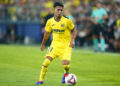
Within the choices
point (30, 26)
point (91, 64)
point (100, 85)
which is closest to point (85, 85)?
point (100, 85)

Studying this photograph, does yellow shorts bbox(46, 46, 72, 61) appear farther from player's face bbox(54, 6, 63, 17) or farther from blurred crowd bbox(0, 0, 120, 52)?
blurred crowd bbox(0, 0, 120, 52)

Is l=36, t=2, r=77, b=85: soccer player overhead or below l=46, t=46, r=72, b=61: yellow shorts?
overhead

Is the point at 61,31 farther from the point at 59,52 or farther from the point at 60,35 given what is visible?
the point at 59,52

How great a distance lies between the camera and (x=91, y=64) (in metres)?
15.7

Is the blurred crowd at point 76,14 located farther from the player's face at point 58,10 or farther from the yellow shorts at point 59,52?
the yellow shorts at point 59,52

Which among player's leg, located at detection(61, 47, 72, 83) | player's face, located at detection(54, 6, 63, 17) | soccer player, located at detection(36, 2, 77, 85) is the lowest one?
player's leg, located at detection(61, 47, 72, 83)

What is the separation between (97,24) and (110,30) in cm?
147

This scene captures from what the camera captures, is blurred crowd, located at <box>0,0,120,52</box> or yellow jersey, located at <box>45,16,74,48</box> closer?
yellow jersey, located at <box>45,16,74,48</box>

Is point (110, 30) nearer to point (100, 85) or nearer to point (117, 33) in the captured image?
point (117, 33)

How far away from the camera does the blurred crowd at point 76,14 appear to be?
22.4 metres

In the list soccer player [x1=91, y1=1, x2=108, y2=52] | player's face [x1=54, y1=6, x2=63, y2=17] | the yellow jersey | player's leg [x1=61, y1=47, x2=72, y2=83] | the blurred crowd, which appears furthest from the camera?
the blurred crowd

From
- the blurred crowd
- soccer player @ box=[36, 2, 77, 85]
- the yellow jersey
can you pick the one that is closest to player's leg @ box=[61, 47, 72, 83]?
soccer player @ box=[36, 2, 77, 85]

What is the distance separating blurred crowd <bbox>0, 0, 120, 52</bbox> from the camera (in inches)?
883

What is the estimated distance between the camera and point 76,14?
25.6 m
